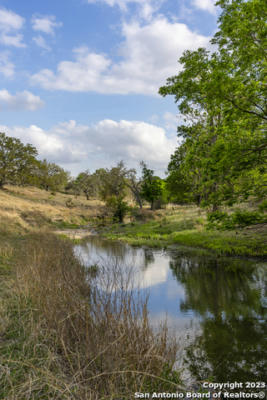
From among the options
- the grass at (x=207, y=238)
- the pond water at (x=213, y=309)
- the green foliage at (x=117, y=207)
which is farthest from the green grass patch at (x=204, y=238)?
the green foliage at (x=117, y=207)

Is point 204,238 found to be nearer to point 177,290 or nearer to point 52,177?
point 177,290

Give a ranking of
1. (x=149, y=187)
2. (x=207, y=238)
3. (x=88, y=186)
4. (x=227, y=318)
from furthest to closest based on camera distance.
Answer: (x=88, y=186) → (x=149, y=187) → (x=207, y=238) → (x=227, y=318)

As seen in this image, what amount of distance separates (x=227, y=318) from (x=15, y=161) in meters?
56.7

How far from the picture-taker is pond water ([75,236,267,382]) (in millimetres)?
6410

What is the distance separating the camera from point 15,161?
57406 mm

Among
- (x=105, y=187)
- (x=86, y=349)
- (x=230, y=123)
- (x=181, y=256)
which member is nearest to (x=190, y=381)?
(x=86, y=349)

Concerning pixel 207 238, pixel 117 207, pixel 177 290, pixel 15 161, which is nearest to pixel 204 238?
pixel 207 238

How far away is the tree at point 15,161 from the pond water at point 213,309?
47034 millimetres

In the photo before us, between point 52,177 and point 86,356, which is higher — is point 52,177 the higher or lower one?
the higher one

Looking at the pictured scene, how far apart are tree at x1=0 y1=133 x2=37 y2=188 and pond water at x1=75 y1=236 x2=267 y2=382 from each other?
47034 mm

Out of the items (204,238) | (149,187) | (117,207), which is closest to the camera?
(204,238)

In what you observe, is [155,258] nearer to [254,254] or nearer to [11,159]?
[254,254]

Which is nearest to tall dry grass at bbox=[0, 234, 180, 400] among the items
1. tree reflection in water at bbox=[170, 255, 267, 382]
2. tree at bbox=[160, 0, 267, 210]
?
tree reflection in water at bbox=[170, 255, 267, 382]

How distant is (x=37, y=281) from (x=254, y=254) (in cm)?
1322
